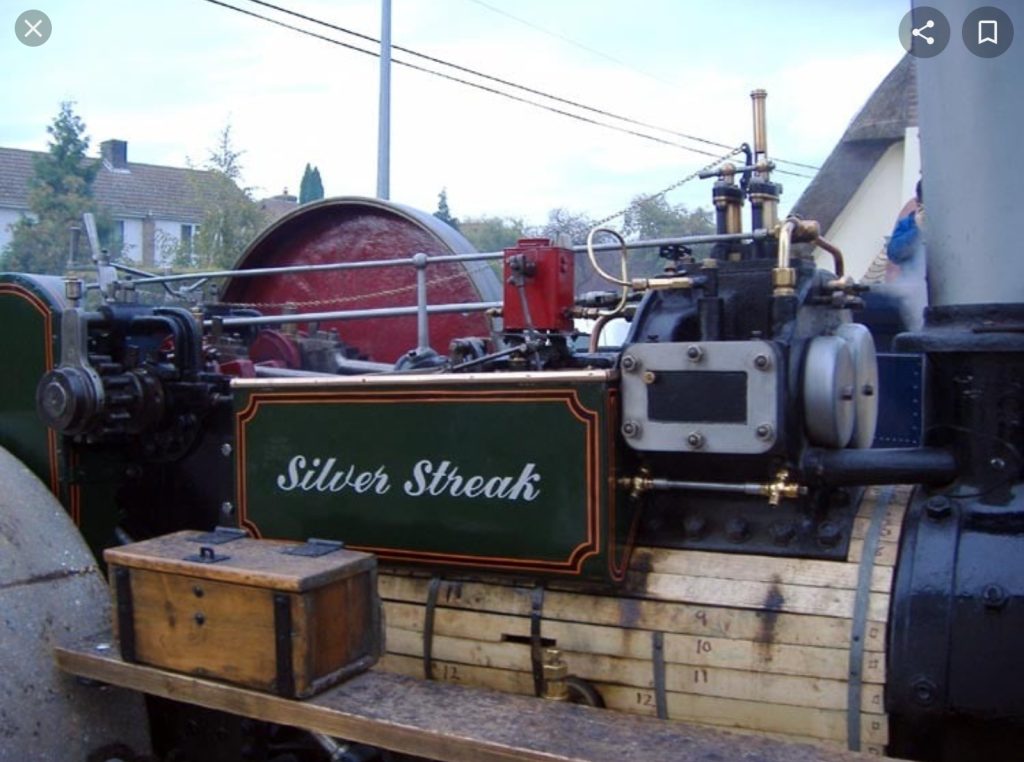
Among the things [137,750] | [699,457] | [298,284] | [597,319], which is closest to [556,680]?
[699,457]

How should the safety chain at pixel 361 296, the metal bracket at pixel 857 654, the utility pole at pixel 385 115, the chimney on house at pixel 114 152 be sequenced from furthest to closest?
1. the chimney on house at pixel 114 152
2. the utility pole at pixel 385 115
3. the safety chain at pixel 361 296
4. the metal bracket at pixel 857 654

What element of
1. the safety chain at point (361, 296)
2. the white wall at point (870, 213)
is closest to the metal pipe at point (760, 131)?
the safety chain at point (361, 296)

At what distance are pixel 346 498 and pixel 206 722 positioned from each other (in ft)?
2.48

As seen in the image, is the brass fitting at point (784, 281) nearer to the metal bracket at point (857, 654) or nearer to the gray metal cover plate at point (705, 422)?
the gray metal cover plate at point (705, 422)

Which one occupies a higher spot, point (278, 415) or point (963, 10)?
point (963, 10)

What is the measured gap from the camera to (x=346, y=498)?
2857 millimetres

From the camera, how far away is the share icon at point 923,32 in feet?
8.22

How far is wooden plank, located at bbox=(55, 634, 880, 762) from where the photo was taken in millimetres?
2148

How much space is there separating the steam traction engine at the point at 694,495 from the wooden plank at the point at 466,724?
0.64 ft

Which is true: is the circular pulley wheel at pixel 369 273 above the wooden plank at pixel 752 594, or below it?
above

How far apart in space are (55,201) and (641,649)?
79.9 ft

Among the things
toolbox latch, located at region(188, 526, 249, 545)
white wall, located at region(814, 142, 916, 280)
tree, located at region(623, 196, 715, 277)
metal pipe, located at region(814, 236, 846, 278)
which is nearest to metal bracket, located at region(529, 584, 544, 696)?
toolbox latch, located at region(188, 526, 249, 545)

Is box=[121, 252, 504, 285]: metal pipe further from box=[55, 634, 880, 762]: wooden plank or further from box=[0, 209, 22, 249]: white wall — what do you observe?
box=[0, 209, 22, 249]: white wall

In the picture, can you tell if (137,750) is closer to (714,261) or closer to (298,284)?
(714,261)
